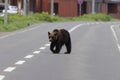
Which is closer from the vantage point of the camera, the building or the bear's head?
the bear's head

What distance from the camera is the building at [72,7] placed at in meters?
103

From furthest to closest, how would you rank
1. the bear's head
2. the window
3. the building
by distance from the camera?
1. the window
2. the building
3. the bear's head

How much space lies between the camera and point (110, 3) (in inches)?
4348

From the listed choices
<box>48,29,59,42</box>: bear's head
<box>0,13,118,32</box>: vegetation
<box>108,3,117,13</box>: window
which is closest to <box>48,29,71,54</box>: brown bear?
<box>48,29,59,42</box>: bear's head

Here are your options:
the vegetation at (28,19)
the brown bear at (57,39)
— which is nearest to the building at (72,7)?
the vegetation at (28,19)

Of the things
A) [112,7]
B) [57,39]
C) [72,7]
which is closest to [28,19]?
[72,7]

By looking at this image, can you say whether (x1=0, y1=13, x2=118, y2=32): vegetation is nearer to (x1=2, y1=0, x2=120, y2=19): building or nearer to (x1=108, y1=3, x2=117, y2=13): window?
(x1=2, y1=0, x2=120, y2=19): building

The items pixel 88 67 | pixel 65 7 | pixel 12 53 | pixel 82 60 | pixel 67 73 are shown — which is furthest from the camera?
pixel 65 7

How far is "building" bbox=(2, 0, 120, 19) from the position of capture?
10344 centimetres

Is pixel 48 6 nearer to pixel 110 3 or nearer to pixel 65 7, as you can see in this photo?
pixel 65 7

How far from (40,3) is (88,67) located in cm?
8983

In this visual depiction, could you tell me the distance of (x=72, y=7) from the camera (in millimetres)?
103938

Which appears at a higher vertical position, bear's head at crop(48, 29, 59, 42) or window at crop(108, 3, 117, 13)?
bear's head at crop(48, 29, 59, 42)

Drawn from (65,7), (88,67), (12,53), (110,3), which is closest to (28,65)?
(88,67)
